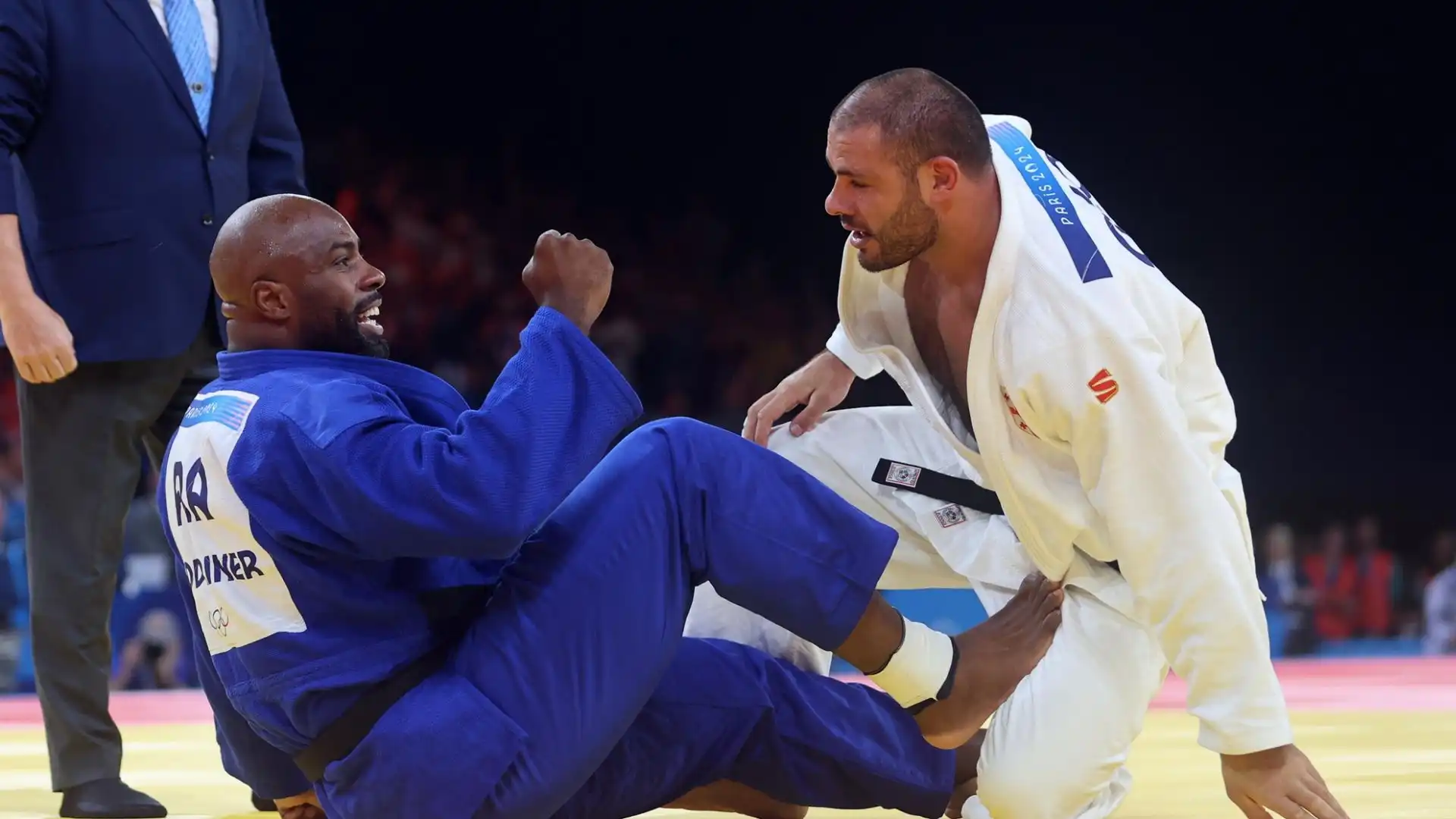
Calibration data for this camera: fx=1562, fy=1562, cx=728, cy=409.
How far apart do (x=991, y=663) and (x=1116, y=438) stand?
13.5 inches

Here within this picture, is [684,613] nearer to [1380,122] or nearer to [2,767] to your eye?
[2,767]

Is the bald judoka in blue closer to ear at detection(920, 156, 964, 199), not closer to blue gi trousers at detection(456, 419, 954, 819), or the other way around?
blue gi trousers at detection(456, 419, 954, 819)

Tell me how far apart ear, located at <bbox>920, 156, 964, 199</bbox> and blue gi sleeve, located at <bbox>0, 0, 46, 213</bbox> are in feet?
4.84

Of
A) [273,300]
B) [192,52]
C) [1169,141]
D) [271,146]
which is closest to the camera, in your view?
[273,300]

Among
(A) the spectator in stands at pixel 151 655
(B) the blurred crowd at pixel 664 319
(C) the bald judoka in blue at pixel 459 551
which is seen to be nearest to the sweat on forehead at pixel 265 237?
(C) the bald judoka in blue at pixel 459 551

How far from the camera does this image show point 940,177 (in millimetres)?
2178

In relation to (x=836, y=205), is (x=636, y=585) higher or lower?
lower

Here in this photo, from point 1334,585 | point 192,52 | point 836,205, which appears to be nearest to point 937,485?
point 836,205

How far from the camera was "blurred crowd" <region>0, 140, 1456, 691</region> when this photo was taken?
729 centimetres

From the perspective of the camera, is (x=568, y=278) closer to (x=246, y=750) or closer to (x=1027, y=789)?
(x=246, y=750)

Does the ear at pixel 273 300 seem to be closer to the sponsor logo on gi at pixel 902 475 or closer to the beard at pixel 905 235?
the beard at pixel 905 235

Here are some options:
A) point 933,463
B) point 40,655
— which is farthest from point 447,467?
point 40,655

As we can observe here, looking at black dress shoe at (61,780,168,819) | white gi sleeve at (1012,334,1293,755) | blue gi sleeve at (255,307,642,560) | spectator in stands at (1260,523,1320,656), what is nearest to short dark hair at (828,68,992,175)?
white gi sleeve at (1012,334,1293,755)

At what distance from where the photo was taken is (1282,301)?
27.4 ft
